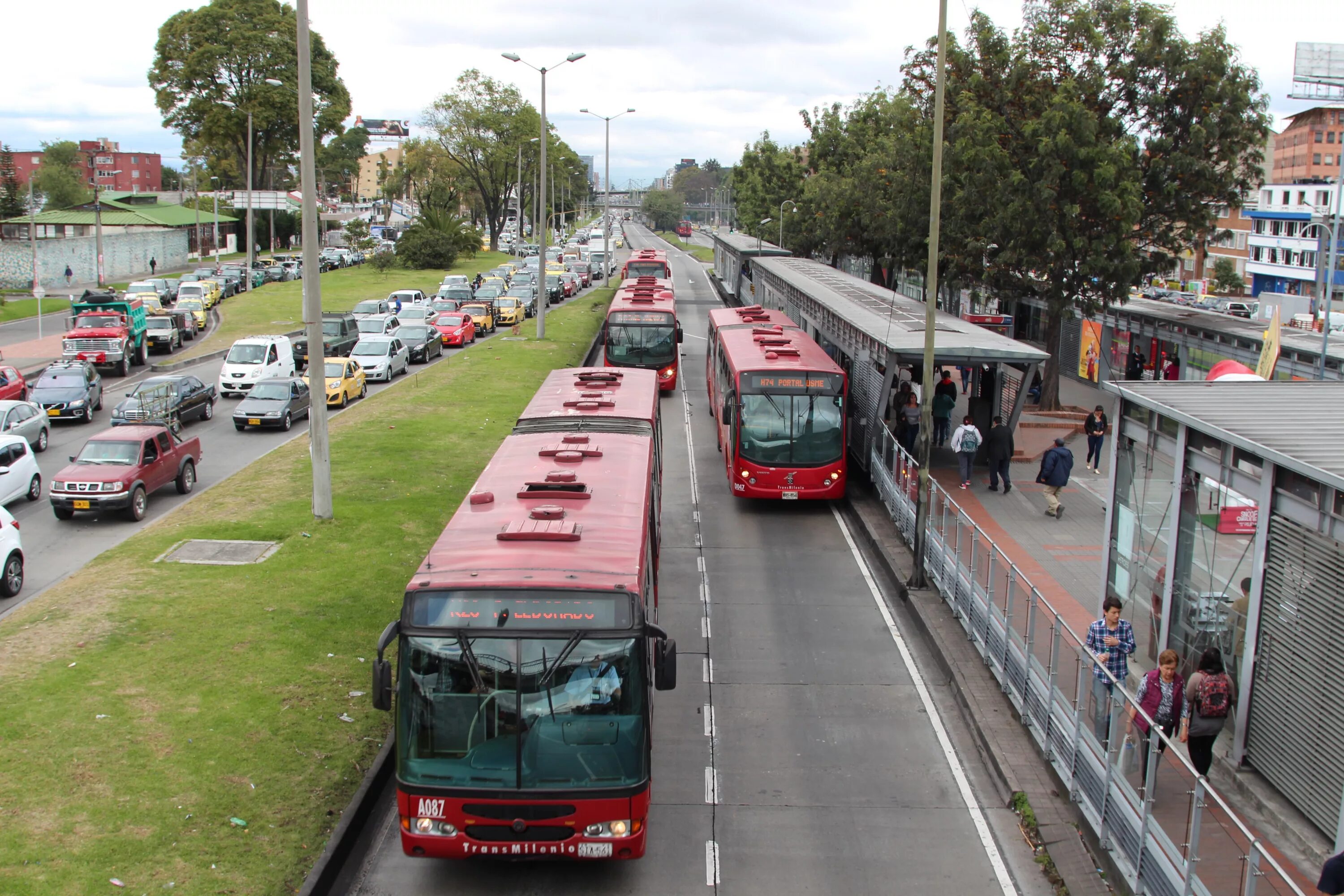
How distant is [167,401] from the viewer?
29.5 meters

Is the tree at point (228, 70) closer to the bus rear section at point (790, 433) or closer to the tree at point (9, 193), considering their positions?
the tree at point (9, 193)

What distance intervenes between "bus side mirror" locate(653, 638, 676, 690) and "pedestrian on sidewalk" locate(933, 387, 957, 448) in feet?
59.4

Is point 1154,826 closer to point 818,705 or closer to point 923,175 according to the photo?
point 818,705

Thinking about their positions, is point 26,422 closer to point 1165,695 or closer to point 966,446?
point 966,446

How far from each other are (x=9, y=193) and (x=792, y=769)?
84.4 m

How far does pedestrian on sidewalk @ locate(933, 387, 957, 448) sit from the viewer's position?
2670 centimetres

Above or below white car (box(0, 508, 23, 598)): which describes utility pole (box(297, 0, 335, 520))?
above

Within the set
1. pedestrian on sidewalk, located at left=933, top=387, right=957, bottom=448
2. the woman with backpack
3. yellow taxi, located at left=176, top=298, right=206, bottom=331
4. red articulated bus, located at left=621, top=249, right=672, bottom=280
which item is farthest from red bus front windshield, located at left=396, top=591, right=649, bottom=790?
red articulated bus, located at left=621, top=249, right=672, bottom=280

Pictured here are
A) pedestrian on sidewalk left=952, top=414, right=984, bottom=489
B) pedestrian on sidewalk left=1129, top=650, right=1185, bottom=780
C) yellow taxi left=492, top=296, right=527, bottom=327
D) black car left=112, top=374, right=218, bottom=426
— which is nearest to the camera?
pedestrian on sidewalk left=1129, top=650, right=1185, bottom=780

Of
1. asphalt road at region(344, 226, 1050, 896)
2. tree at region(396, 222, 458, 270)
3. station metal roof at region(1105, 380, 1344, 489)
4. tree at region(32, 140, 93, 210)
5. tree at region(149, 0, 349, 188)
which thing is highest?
tree at region(149, 0, 349, 188)

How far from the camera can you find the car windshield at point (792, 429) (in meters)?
22.1

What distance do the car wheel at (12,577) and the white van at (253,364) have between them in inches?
724

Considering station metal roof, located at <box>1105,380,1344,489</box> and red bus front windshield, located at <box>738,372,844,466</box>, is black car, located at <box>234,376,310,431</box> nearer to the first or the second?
red bus front windshield, located at <box>738,372,844,466</box>

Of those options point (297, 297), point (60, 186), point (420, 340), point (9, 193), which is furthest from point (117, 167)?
point (420, 340)
